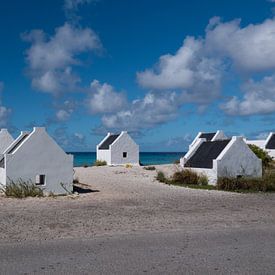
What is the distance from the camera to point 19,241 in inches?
402

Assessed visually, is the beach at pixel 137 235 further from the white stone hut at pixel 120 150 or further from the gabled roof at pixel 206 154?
the white stone hut at pixel 120 150

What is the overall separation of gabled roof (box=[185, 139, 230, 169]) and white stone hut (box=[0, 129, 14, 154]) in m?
14.9

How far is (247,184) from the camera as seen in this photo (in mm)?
22609

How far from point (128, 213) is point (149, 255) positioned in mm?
5871

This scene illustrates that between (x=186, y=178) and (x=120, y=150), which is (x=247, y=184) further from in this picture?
(x=120, y=150)

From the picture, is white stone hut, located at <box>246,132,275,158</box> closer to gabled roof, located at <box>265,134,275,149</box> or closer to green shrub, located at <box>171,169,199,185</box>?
gabled roof, located at <box>265,134,275,149</box>

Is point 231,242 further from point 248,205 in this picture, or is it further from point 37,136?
point 37,136

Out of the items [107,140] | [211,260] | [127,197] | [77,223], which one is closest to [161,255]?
[211,260]

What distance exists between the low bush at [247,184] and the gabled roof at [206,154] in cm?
224

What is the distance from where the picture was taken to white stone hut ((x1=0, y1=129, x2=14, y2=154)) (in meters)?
34.5

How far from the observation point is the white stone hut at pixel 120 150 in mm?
47406

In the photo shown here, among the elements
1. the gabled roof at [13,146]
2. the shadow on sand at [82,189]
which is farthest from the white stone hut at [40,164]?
the shadow on sand at [82,189]

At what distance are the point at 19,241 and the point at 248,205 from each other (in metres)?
9.74

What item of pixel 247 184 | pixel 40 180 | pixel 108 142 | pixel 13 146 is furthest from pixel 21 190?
pixel 108 142
